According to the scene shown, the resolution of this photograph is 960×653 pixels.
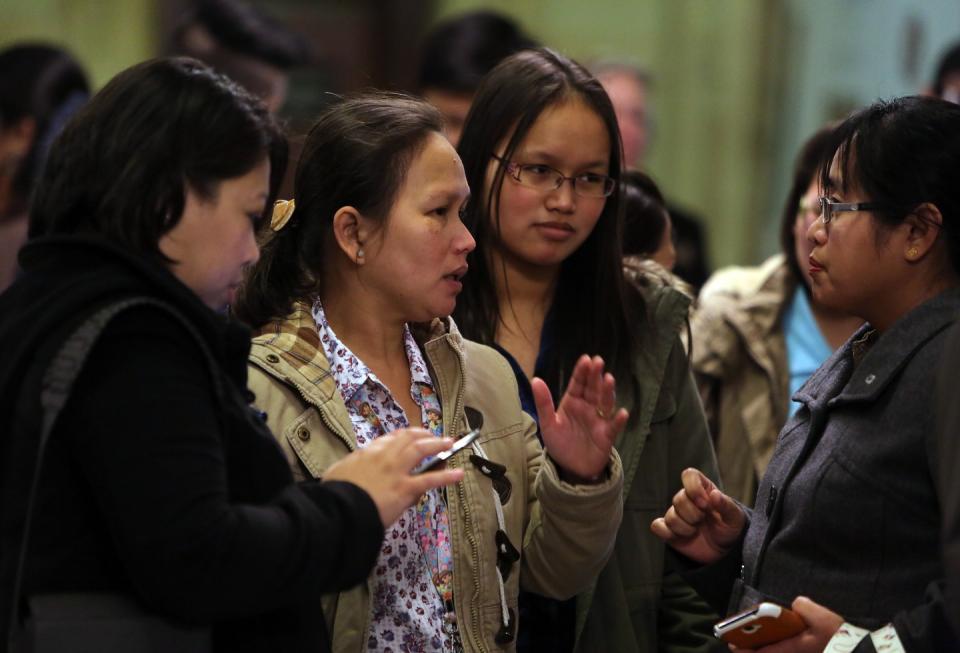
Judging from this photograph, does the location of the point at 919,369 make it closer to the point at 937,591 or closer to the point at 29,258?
the point at 937,591

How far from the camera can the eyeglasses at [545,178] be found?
10.4 feet

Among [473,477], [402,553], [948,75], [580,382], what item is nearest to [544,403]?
[580,382]

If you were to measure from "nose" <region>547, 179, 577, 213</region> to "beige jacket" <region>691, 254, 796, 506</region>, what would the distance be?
0.92 meters

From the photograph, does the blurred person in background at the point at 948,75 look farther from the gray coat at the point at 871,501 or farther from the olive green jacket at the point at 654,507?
the gray coat at the point at 871,501

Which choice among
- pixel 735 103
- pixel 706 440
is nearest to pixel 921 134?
pixel 706 440

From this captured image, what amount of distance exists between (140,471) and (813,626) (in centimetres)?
113

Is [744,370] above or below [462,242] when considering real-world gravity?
below

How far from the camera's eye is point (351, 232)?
8.73 ft

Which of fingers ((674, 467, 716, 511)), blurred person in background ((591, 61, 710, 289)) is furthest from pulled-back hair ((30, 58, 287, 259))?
blurred person in background ((591, 61, 710, 289))

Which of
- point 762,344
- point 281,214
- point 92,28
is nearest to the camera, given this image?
point 281,214

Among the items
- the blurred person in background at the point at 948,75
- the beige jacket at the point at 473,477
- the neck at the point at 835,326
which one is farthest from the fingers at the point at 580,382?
the blurred person in background at the point at 948,75

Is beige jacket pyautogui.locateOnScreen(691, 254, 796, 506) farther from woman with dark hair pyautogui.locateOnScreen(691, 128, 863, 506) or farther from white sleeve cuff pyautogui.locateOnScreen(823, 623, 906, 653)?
white sleeve cuff pyautogui.locateOnScreen(823, 623, 906, 653)

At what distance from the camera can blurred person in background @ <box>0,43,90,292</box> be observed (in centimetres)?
452

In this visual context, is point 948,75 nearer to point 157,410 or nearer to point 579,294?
point 579,294
